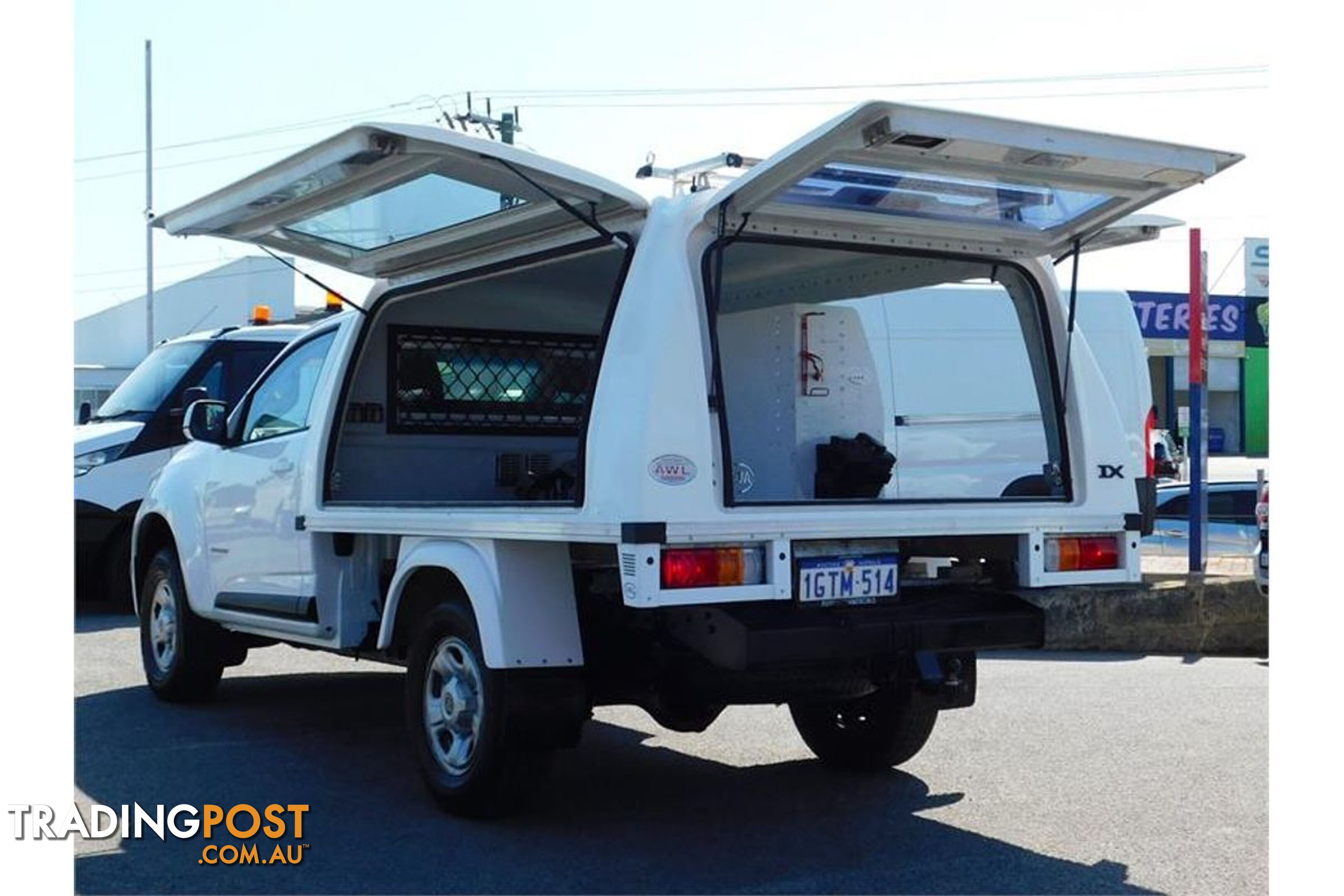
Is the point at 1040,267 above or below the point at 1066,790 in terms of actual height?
above

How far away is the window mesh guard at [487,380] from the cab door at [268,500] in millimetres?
421

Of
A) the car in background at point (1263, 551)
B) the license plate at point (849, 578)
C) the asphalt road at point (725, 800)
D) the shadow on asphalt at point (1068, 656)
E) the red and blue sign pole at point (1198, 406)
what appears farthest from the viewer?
the red and blue sign pole at point (1198, 406)

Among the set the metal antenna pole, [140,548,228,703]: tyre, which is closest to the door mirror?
[140,548,228,703]: tyre

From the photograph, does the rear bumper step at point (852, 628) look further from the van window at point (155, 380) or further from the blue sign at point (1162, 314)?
the blue sign at point (1162, 314)

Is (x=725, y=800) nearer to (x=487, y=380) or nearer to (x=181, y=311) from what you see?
(x=487, y=380)

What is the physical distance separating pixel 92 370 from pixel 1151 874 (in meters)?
34.2

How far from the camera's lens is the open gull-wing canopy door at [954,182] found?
202 inches

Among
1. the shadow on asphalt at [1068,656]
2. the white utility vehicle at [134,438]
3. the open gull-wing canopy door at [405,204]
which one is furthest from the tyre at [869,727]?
the white utility vehicle at [134,438]

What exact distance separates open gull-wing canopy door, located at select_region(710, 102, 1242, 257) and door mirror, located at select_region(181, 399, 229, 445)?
3.61 metres

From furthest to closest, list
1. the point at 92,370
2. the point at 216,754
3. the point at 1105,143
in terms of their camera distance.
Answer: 1. the point at 92,370
2. the point at 216,754
3. the point at 1105,143

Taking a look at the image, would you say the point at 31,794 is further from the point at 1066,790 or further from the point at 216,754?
the point at 1066,790

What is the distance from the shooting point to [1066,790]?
674 centimetres

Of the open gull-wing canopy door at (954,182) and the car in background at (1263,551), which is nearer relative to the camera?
the open gull-wing canopy door at (954,182)

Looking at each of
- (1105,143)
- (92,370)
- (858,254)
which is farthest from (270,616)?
(92,370)
